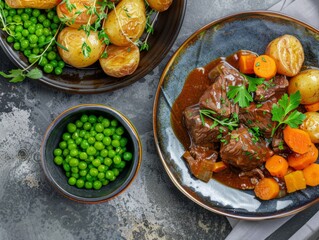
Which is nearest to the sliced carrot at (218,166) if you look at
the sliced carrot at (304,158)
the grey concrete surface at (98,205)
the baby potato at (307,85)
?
the grey concrete surface at (98,205)

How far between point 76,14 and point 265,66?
1348 mm

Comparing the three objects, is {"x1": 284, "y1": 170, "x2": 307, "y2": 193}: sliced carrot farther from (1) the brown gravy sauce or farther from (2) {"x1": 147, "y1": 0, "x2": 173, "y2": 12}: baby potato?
(2) {"x1": 147, "y1": 0, "x2": 173, "y2": 12}: baby potato

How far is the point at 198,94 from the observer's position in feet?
11.2

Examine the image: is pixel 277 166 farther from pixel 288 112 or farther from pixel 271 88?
pixel 271 88

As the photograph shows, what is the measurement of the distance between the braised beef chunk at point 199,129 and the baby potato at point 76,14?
95 centimetres

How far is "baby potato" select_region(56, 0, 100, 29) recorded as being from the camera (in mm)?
2969

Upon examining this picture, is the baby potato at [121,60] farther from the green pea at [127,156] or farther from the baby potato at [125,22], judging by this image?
the green pea at [127,156]

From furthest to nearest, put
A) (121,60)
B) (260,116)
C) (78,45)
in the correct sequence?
(260,116) < (121,60) < (78,45)

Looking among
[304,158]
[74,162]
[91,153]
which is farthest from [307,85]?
[74,162]

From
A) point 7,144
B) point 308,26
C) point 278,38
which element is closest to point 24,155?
point 7,144

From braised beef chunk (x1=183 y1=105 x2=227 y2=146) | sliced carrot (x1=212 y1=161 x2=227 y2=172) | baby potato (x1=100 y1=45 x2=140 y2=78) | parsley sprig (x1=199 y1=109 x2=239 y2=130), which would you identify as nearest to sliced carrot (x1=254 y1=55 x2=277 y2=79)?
parsley sprig (x1=199 y1=109 x2=239 y2=130)

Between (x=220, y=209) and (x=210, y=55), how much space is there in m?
1.15

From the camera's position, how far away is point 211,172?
3385 mm

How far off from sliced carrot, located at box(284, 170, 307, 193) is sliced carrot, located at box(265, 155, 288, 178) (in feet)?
0.15
